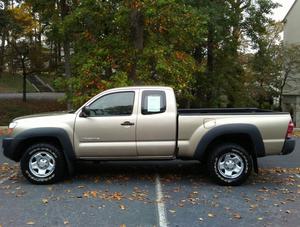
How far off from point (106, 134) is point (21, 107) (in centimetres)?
2345

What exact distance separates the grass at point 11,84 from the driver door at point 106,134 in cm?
3673

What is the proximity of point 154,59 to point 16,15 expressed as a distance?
19943 mm

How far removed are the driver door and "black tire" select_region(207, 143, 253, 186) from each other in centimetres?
141

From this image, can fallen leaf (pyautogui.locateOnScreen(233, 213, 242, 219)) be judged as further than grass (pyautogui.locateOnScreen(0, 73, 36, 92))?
No

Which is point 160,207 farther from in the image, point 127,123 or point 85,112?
point 85,112

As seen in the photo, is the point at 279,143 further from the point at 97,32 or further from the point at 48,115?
the point at 97,32

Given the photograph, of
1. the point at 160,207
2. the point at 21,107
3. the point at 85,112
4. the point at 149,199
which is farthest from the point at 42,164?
the point at 21,107

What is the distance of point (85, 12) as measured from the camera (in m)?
16.2

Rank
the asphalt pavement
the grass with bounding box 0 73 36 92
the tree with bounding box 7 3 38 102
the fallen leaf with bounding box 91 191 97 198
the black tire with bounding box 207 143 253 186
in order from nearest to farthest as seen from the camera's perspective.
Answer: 1. the asphalt pavement
2. the fallen leaf with bounding box 91 191 97 198
3. the black tire with bounding box 207 143 253 186
4. the tree with bounding box 7 3 38 102
5. the grass with bounding box 0 73 36 92

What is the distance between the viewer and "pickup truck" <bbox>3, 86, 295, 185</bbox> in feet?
26.7

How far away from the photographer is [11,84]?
4691cm

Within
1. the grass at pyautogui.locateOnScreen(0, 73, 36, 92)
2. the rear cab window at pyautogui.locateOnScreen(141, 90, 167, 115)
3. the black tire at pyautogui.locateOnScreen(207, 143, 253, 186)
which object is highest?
the grass at pyautogui.locateOnScreen(0, 73, 36, 92)

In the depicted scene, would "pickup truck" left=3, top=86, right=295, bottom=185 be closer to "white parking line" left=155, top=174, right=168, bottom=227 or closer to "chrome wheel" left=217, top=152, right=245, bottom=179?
"chrome wheel" left=217, top=152, right=245, bottom=179

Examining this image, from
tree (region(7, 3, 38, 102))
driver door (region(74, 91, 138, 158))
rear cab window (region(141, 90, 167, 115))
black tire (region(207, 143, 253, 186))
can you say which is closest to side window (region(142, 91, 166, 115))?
rear cab window (region(141, 90, 167, 115))
